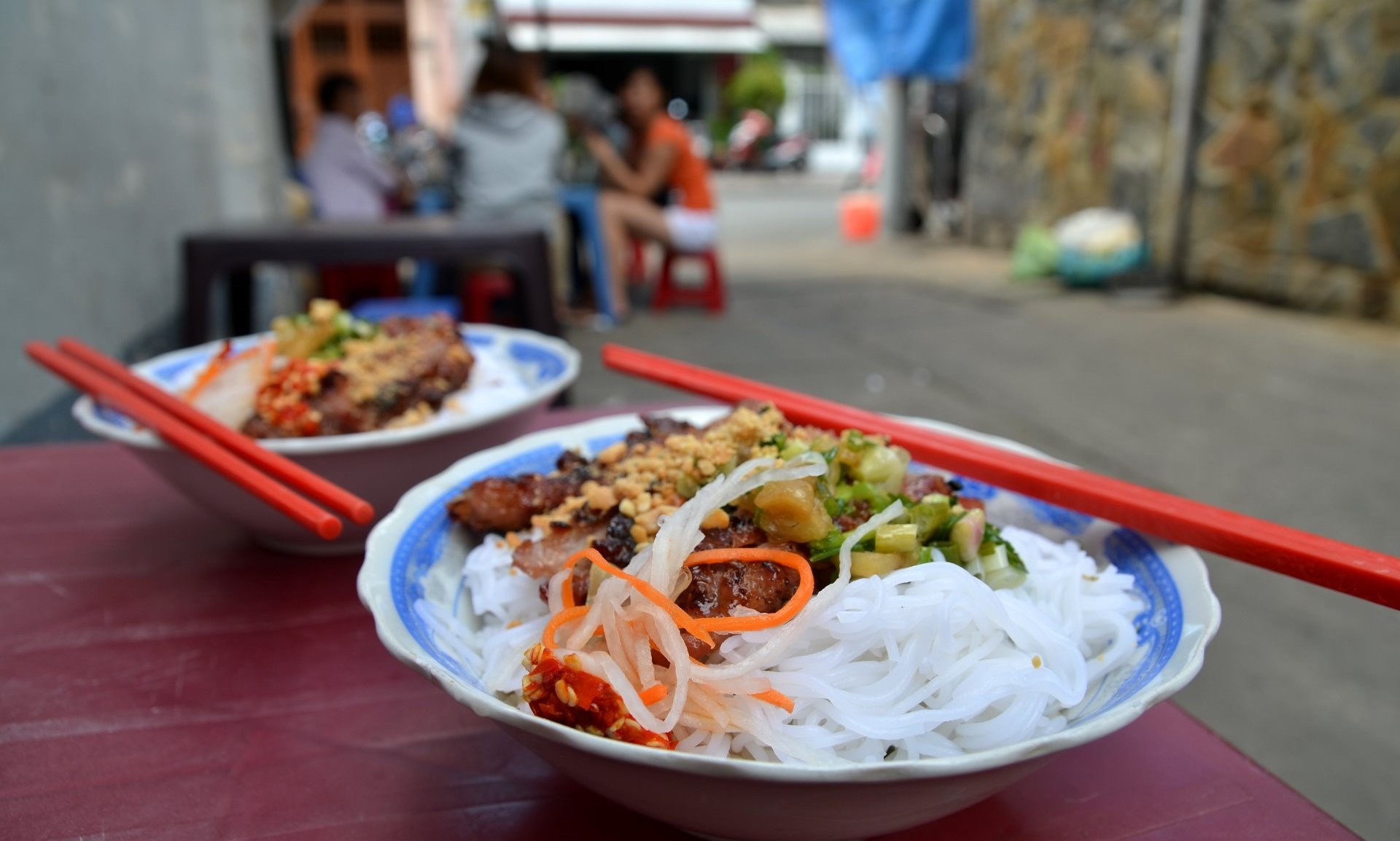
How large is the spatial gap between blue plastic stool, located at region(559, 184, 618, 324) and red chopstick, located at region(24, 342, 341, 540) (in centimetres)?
539

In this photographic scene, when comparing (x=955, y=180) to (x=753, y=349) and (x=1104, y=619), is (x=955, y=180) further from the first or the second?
(x=1104, y=619)

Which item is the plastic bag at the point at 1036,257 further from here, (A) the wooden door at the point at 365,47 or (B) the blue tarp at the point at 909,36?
(A) the wooden door at the point at 365,47

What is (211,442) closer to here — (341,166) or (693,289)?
(341,166)

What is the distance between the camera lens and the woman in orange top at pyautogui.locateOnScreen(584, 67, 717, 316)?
264 inches

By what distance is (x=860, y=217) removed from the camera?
11.1m

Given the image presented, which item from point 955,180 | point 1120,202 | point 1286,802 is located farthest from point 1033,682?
point 955,180

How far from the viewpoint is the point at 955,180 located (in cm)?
1079

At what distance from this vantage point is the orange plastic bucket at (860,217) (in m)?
11.0

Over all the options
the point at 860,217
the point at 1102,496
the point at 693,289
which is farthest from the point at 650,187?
the point at 1102,496

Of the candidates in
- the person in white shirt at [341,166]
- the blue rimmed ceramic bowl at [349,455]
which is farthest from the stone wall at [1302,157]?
the blue rimmed ceramic bowl at [349,455]

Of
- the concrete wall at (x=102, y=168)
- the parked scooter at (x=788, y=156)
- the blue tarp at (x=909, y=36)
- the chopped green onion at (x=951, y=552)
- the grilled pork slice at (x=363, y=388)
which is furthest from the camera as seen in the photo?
Result: the parked scooter at (x=788, y=156)

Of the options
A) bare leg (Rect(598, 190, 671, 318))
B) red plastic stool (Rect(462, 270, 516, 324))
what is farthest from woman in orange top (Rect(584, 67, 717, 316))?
red plastic stool (Rect(462, 270, 516, 324))

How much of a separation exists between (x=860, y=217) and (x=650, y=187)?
4866mm

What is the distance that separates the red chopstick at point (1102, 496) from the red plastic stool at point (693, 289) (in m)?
5.65
